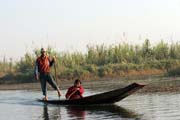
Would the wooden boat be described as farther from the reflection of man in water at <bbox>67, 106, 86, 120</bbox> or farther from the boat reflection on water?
the reflection of man in water at <bbox>67, 106, 86, 120</bbox>

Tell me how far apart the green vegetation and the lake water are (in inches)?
571

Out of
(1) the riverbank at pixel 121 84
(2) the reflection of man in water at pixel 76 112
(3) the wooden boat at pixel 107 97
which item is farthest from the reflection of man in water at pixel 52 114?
(1) the riverbank at pixel 121 84

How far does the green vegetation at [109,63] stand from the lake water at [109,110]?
571 inches

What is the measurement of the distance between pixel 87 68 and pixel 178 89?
13605 millimetres

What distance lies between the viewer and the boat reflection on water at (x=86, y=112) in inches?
554

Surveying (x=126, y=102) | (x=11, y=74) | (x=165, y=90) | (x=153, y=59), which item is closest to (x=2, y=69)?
(x=11, y=74)

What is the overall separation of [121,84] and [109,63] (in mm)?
8903

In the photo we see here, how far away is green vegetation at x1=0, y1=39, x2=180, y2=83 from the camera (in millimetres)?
34062

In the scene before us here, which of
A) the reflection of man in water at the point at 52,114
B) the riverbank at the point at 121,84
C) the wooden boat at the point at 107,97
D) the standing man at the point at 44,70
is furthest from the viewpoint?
the riverbank at the point at 121,84

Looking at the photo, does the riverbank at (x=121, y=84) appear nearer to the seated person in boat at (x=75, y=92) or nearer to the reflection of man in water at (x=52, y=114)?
the seated person in boat at (x=75, y=92)

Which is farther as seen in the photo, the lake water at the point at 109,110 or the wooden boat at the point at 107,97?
the wooden boat at the point at 107,97

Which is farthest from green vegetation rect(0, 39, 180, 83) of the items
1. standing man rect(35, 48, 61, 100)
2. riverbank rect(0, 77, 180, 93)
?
standing man rect(35, 48, 61, 100)

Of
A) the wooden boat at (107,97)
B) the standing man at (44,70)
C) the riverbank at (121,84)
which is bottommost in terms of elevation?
the riverbank at (121,84)

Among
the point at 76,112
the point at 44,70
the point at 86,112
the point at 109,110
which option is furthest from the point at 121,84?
the point at 86,112
